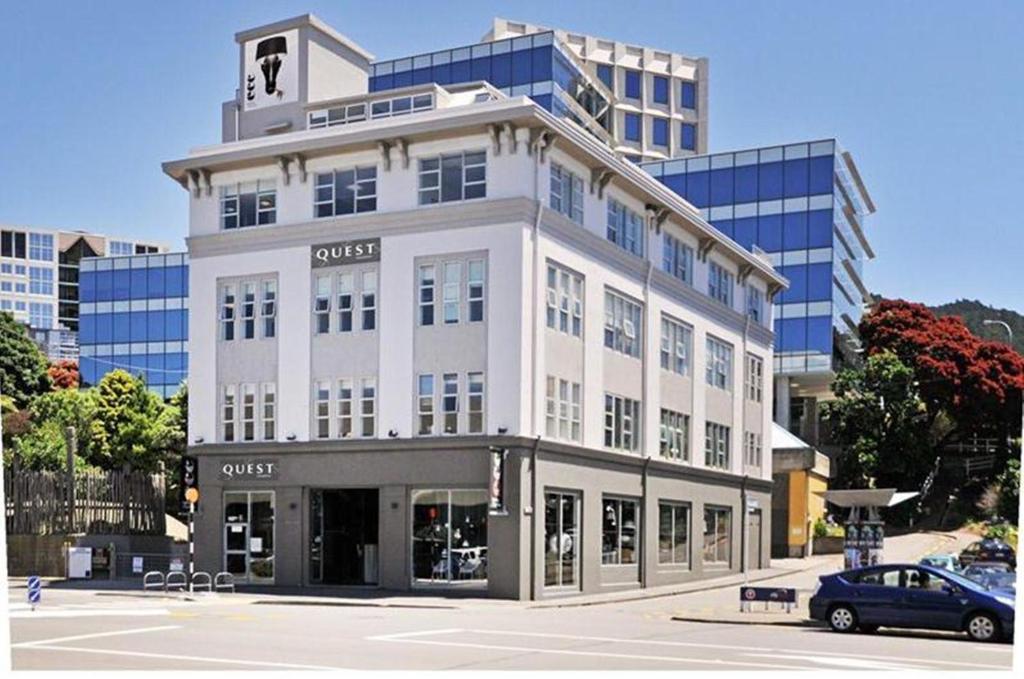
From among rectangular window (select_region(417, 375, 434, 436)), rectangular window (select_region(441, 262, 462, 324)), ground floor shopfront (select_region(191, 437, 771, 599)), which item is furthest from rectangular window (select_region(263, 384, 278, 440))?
rectangular window (select_region(441, 262, 462, 324))

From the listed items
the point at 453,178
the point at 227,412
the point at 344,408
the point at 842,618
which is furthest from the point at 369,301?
the point at 842,618

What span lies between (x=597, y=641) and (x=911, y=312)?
6480 cm

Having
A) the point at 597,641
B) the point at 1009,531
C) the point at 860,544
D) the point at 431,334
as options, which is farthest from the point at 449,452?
the point at 1009,531

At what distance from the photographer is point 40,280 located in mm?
39125

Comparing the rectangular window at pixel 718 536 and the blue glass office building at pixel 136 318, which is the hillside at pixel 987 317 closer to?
the rectangular window at pixel 718 536

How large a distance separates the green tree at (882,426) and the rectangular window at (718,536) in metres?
18.0

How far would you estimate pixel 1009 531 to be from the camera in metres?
59.3

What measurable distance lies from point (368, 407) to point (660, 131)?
224 feet

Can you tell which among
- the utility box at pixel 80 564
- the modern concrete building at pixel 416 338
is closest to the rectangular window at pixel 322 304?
the modern concrete building at pixel 416 338

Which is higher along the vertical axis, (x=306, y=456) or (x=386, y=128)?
(x=386, y=128)

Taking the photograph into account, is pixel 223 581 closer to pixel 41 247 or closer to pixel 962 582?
pixel 41 247

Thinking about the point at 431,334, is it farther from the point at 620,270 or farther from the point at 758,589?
the point at 758,589

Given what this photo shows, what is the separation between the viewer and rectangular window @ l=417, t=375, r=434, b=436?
41594 millimetres

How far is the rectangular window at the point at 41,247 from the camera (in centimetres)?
3544
